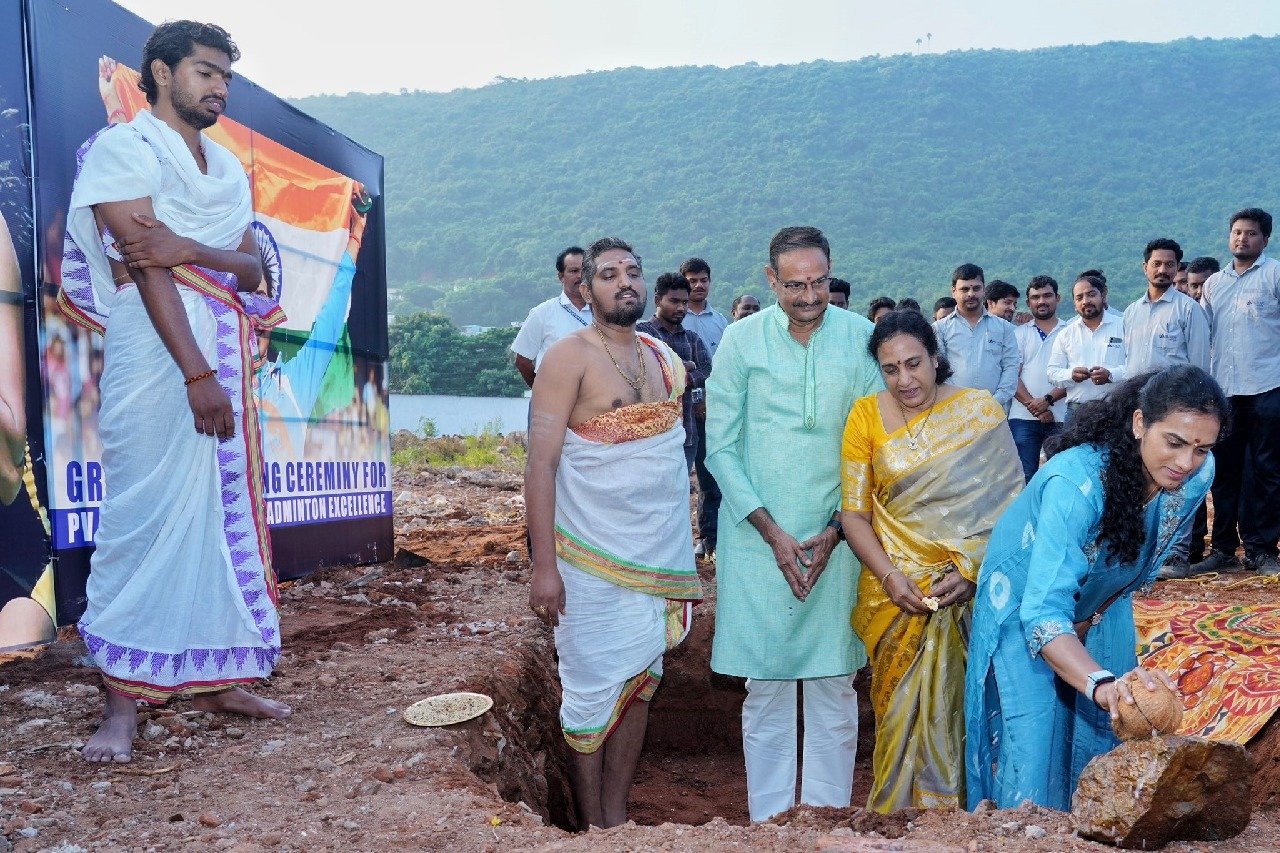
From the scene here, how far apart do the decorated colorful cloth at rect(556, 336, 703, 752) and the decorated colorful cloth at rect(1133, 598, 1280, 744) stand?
2.06m

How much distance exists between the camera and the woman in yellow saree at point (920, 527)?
3.35m

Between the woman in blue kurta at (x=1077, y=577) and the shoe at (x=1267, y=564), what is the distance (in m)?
3.30

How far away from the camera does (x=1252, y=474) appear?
6.07 meters

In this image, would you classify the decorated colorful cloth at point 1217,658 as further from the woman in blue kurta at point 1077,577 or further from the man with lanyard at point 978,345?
the man with lanyard at point 978,345

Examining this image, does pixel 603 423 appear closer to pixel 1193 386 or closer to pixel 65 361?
pixel 1193 386

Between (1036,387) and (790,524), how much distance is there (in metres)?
5.32

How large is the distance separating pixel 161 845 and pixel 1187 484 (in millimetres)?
2783

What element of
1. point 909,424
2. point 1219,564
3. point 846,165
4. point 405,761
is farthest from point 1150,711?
point 846,165

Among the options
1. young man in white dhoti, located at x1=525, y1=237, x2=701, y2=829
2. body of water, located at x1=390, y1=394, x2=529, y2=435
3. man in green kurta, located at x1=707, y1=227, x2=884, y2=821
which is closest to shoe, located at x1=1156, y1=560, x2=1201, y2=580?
man in green kurta, located at x1=707, y1=227, x2=884, y2=821

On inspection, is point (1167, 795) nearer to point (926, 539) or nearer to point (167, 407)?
point (926, 539)

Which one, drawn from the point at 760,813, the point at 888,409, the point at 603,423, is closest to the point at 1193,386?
the point at 888,409

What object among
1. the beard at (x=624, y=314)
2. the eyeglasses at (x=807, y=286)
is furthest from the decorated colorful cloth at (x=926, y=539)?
the beard at (x=624, y=314)

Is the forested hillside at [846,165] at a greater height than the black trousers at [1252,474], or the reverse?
the forested hillside at [846,165]

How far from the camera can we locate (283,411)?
5.96 metres
